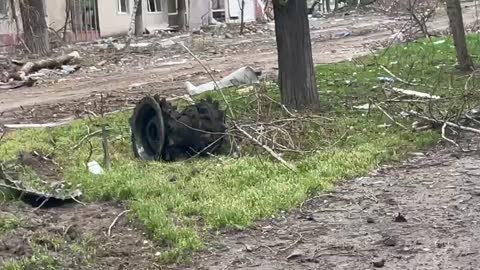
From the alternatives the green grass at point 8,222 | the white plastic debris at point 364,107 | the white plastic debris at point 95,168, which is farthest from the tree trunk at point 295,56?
the green grass at point 8,222

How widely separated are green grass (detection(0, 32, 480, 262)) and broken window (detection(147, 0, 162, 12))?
88.8 feet

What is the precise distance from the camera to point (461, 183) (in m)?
6.76

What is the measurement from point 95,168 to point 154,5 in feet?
103

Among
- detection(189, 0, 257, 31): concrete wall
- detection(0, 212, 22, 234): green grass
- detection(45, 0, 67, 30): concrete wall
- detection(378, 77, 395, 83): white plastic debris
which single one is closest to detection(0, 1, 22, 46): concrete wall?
detection(45, 0, 67, 30): concrete wall

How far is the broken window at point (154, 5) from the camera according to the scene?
3796cm

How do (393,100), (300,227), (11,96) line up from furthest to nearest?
(11,96) < (393,100) < (300,227)

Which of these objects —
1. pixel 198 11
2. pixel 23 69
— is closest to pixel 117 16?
pixel 198 11

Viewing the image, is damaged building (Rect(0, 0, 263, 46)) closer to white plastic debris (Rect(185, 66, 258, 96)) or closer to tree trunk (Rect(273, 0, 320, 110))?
white plastic debris (Rect(185, 66, 258, 96))

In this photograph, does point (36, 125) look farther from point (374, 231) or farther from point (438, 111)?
point (374, 231)

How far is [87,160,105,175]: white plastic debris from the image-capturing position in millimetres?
7631

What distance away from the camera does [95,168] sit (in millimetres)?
7824

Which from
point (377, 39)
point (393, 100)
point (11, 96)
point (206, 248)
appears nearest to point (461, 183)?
point (206, 248)

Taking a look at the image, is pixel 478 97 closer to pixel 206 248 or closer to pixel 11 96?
pixel 206 248

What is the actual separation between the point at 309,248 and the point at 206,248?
0.68 meters
